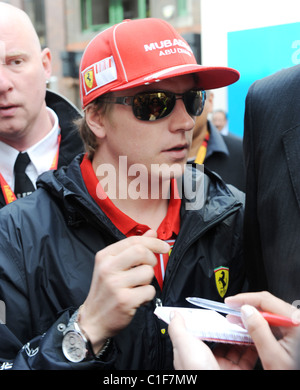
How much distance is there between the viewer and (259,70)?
2361 mm

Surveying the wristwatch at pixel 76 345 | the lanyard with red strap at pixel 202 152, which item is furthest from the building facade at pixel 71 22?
the wristwatch at pixel 76 345

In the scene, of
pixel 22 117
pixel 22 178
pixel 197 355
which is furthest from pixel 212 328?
pixel 22 117

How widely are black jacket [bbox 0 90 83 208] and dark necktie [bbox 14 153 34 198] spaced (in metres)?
0.19

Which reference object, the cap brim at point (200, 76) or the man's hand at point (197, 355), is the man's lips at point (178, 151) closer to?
the cap brim at point (200, 76)

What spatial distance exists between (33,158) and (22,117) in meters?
0.21

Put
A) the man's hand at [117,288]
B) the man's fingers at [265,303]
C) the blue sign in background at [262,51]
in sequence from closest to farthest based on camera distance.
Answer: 1. the man's fingers at [265,303]
2. the man's hand at [117,288]
3. the blue sign in background at [262,51]

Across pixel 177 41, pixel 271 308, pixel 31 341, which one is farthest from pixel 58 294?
pixel 177 41

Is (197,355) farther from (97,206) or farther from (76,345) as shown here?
(97,206)

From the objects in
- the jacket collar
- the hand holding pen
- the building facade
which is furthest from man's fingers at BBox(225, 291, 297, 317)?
the building facade

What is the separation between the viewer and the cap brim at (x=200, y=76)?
162 cm

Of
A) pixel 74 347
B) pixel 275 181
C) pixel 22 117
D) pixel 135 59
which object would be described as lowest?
pixel 74 347

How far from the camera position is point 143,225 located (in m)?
1.72

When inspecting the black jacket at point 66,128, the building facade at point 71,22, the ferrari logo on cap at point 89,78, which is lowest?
the black jacket at point 66,128

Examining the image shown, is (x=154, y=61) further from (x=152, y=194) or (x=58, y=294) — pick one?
(x=58, y=294)
